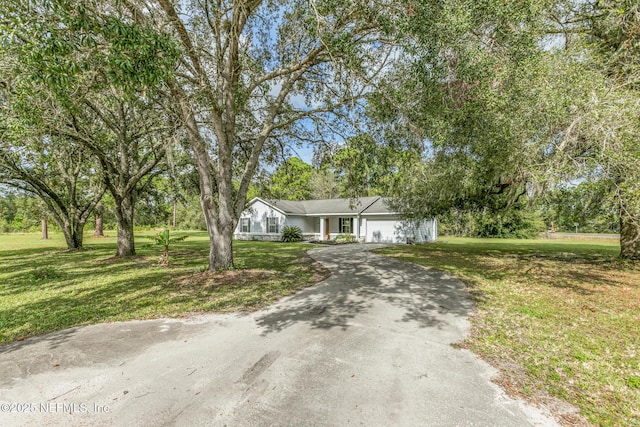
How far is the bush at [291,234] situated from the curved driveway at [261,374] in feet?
64.9

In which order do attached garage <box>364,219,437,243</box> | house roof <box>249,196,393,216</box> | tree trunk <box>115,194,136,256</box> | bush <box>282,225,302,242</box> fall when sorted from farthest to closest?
bush <box>282,225,302,242</box>
house roof <box>249,196,393,216</box>
attached garage <box>364,219,437,243</box>
tree trunk <box>115,194,136,256</box>

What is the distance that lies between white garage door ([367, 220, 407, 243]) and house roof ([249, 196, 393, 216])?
46.2 inches

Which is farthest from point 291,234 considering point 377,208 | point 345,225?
point 377,208

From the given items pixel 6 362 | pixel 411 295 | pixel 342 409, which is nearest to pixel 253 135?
pixel 411 295

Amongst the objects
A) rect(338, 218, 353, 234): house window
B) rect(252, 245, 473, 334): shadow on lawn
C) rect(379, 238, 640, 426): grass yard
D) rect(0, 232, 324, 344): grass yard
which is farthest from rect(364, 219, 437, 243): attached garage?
rect(379, 238, 640, 426): grass yard

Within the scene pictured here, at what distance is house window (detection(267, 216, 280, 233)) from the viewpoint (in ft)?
87.9

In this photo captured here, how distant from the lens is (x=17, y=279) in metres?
9.80

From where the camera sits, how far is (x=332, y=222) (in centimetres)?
2791

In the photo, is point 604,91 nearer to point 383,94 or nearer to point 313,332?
point 383,94

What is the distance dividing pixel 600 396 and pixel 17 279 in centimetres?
1478

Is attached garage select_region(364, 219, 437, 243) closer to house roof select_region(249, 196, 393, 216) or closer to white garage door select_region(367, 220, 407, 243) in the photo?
white garage door select_region(367, 220, 407, 243)

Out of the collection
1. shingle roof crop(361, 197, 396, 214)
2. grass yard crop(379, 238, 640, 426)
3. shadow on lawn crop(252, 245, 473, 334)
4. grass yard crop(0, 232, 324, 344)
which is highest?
shingle roof crop(361, 197, 396, 214)

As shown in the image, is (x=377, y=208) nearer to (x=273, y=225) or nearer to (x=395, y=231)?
(x=395, y=231)

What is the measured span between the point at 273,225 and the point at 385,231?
10145 mm
